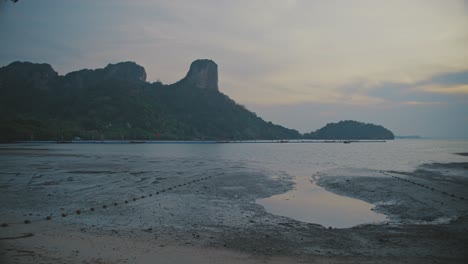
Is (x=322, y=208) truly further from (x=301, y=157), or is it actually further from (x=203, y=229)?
(x=301, y=157)

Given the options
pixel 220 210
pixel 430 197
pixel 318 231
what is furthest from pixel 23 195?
pixel 430 197

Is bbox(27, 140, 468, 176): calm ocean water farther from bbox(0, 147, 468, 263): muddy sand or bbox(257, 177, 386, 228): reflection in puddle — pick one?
bbox(0, 147, 468, 263): muddy sand

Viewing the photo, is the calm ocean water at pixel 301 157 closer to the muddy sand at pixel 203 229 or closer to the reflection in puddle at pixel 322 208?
the reflection in puddle at pixel 322 208

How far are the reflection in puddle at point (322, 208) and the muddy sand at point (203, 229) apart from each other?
81 centimetres

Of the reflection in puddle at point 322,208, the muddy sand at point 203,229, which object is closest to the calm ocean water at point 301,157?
the reflection in puddle at point 322,208

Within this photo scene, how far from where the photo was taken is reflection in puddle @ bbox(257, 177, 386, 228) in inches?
591

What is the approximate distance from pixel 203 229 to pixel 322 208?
7.84m

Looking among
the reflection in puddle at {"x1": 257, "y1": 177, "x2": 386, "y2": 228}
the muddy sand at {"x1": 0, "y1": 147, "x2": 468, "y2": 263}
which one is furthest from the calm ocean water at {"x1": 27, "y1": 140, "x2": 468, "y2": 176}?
the muddy sand at {"x1": 0, "y1": 147, "x2": 468, "y2": 263}

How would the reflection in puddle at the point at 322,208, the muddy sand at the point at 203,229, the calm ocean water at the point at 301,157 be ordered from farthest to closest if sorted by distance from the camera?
the calm ocean water at the point at 301,157 → the reflection in puddle at the point at 322,208 → the muddy sand at the point at 203,229

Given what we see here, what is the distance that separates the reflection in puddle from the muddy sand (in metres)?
0.81

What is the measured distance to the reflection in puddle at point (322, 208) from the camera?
15.0m

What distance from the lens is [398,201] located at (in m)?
19.6

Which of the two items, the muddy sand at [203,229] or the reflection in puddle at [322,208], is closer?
the muddy sand at [203,229]

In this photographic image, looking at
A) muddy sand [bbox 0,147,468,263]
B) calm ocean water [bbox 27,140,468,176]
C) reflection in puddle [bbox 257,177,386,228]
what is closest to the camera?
muddy sand [bbox 0,147,468,263]
